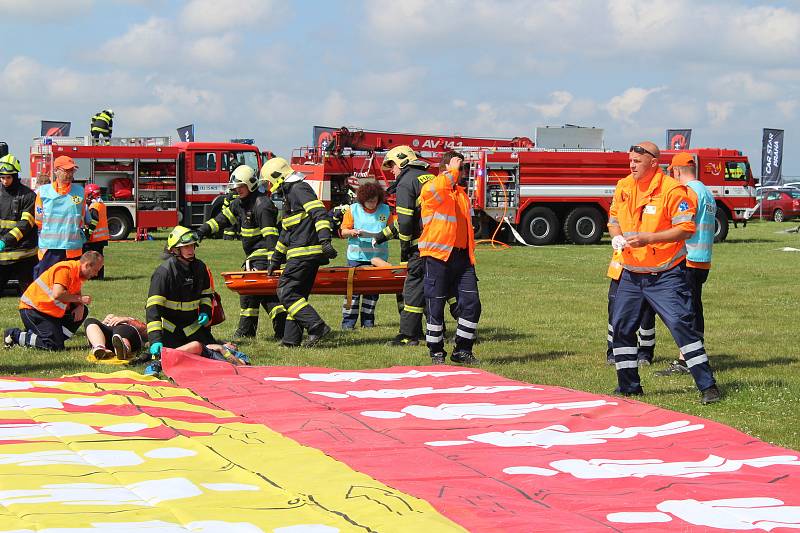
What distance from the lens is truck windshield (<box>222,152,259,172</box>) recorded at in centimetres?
3400

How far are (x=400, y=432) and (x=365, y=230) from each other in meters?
6.11

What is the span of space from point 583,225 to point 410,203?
21265 millimetres

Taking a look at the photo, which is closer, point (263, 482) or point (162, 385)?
point (263, 482)

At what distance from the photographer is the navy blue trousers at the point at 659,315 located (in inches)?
322

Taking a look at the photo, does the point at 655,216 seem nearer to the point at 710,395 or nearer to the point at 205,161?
the point at 710,395

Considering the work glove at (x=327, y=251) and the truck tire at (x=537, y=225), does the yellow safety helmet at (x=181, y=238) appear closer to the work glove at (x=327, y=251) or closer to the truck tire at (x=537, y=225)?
the work glove at (x=327, y=251)

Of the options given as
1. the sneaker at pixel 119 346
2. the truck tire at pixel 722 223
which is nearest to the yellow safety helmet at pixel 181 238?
the sneaker at pixel 119 346

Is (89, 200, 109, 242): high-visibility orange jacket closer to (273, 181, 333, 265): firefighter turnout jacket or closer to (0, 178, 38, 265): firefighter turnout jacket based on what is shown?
(0, 178, 38, 265): firefighter turnout jacket

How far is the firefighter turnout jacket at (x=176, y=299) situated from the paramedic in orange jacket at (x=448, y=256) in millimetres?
2012

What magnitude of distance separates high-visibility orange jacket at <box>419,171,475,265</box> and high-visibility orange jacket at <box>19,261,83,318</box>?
3.37 m

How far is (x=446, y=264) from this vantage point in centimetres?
1005

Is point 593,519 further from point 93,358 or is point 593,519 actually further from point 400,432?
point 93,358

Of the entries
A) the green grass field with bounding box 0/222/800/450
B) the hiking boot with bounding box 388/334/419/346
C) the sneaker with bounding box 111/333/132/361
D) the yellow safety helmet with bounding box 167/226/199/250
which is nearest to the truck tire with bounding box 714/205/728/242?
the green grass field with bounding box 0/222/800/450

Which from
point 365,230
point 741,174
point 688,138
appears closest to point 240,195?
point 365,230
